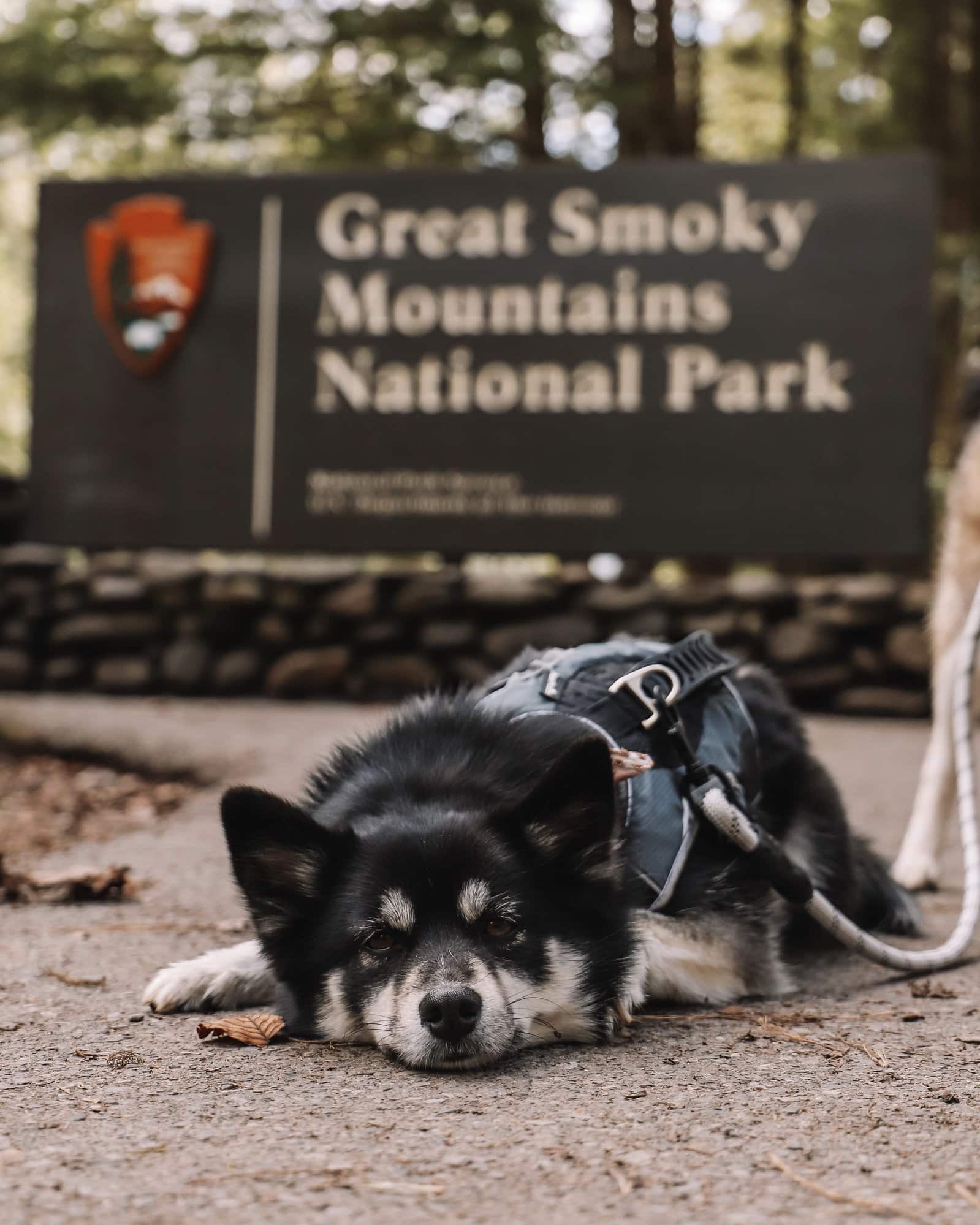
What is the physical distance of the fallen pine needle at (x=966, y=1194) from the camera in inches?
63.7

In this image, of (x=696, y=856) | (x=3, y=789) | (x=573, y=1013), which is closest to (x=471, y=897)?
(x=573, y=1013)

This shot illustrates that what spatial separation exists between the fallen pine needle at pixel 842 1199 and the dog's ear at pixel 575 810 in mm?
733

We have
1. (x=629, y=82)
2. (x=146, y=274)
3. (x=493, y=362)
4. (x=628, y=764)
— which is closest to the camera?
(x=628, y=764)

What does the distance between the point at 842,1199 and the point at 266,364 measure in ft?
24.1

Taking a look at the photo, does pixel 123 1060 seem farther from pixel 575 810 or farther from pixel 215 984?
pixel 575 810

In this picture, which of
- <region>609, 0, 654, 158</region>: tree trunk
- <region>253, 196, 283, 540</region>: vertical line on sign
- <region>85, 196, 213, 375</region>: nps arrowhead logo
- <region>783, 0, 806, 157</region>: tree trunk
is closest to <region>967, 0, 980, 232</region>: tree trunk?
<region>783, 0, 806, 157</region>: tree trunk

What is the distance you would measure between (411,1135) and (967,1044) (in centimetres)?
113

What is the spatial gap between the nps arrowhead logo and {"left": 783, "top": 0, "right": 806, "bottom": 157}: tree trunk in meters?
7.53

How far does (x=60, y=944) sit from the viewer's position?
3.14 metres

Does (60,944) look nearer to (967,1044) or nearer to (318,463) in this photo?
(967,1044)

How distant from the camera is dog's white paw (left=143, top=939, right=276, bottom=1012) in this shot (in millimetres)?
→ 2609

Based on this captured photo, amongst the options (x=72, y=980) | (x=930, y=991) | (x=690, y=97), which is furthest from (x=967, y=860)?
(x=690, y=97)

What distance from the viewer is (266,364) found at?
8.32 m

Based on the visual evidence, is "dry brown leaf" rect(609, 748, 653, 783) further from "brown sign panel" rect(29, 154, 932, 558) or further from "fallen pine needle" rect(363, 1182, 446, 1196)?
"brown sign panel" rect(29, 154, 932, 558)
